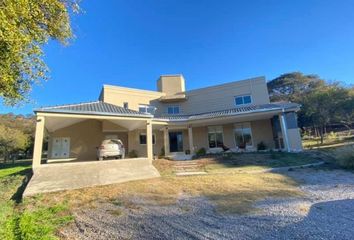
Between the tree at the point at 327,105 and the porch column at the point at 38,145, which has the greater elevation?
the tree at the point at 327,105

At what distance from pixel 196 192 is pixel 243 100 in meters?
14.2

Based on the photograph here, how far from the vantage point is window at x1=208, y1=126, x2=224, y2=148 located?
761 inches

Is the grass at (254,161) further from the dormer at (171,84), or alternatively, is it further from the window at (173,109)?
the dormer at (171,84)

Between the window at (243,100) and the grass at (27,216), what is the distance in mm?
17004

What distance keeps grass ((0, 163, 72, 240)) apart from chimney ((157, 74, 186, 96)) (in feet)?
54.2

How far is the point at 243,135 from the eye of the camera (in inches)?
740

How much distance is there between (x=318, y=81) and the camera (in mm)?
35906

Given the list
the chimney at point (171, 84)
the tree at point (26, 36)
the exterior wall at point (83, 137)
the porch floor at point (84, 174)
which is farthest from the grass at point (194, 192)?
the chimney at point (171, 84)

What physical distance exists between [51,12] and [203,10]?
992cm

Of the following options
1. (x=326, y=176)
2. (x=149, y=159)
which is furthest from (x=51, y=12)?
(x=326, y=176)

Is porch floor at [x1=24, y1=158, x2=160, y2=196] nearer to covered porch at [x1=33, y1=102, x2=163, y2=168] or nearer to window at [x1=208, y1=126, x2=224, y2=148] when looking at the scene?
covered porch at [x1=33, y1=102, x2=163, y2=168]

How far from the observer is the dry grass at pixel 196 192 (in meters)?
6.56

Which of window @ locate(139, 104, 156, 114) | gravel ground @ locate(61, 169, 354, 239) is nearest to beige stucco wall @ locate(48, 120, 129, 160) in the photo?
window @ locate(139, 104, 156, 114)

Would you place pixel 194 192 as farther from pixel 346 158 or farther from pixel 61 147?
pixel 61 147
